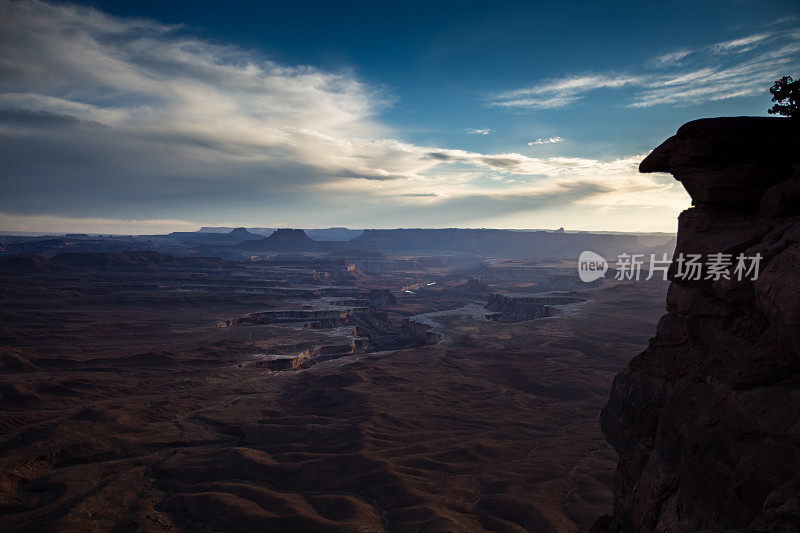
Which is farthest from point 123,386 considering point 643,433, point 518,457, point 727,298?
point 727,298

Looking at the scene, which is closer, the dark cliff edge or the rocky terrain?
the dark cliff edge

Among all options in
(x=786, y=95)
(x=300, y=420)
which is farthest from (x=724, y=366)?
(x=300, y=420)

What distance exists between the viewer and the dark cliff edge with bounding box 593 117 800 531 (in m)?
7.56

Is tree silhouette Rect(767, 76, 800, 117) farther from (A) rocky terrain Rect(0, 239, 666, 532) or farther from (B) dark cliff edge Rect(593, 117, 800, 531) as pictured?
(A) rocky terrain Rect(0, 239, 666, 532)

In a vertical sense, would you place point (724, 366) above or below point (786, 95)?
below

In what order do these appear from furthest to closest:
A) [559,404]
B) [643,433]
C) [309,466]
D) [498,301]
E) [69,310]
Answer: [498,301] → [69,310] → [559,404] → [309,466] → [643,433]

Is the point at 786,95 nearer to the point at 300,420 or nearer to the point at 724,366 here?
the point at 724,366

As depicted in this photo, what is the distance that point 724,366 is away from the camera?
969cm

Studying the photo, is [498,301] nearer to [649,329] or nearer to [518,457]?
[649,329]

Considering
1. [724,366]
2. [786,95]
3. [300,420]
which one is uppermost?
[786,95]

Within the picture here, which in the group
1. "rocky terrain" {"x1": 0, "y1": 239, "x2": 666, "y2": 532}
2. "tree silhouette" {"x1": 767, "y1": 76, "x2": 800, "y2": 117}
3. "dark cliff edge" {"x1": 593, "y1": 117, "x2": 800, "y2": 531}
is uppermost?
"tree silhouette" {"x1": 767, "y1": 76, "x2": 800, "y2": 117}

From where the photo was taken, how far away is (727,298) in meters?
10.3

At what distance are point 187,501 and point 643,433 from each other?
61.4 ft

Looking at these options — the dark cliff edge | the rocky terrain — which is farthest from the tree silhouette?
the rocky terrain
